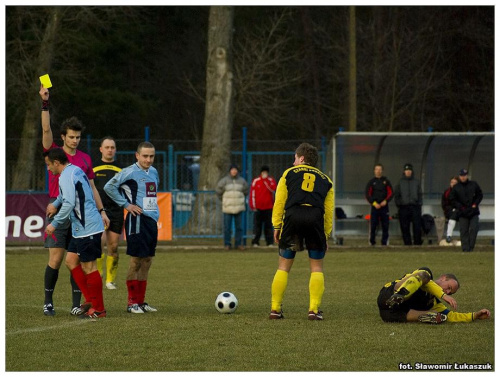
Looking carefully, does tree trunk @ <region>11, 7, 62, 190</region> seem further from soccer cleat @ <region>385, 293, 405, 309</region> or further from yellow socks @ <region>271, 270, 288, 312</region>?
soccer cleat @ <region>385, 293, 405, 309</region>

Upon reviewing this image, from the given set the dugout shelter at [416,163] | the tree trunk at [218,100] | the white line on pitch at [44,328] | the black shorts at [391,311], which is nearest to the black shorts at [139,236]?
the white line on pitch at [44,328]

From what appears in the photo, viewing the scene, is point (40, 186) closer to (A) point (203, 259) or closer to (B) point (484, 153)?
(A) point (203, 259)

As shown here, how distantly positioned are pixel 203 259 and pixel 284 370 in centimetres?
1187

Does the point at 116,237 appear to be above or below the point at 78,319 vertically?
above

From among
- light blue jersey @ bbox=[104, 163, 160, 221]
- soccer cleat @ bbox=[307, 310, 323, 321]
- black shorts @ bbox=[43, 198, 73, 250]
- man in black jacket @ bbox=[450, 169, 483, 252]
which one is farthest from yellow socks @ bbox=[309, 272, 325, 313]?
man in black jacket @ bbox=[450, 169, 483, 252]

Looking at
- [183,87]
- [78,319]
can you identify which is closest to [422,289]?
[78,319]

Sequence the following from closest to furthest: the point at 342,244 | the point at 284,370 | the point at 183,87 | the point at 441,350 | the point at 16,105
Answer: the point at 284,370, the point at 441,350, the point at 342,244, the point at 16,105, the point at 183,87

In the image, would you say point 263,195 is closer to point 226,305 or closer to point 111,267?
point 111,267

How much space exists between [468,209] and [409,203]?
1.56 m

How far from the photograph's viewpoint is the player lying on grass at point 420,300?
30.8ft

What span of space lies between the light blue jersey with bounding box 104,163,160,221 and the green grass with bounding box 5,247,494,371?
1.13 m

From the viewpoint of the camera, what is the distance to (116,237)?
13.1 metres

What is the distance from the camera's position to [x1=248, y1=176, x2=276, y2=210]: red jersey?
70.9 ft

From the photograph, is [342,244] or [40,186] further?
[40,186]
